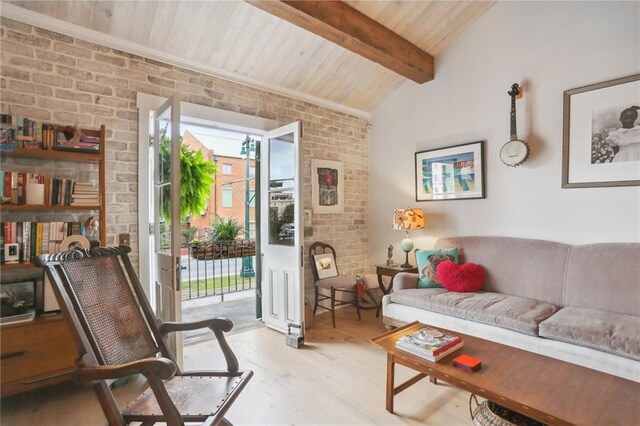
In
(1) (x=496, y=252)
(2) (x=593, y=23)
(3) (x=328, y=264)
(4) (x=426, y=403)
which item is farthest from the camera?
(3) (x=328, y=264)

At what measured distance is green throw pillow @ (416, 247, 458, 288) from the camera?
136 inches

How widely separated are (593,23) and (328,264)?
3605 mm

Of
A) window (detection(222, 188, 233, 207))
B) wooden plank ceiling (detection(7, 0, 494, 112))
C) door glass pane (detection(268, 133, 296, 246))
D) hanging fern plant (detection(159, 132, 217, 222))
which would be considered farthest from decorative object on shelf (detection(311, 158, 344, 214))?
window (detection(222, 188, 233, 207))

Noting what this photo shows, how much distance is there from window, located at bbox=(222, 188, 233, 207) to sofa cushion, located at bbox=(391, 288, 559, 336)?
30.0 feet

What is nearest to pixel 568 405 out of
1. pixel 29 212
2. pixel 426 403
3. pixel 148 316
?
pixel 426 403

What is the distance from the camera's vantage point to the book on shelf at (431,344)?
1.91 m

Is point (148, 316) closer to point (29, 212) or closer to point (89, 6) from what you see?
point (29, 212)

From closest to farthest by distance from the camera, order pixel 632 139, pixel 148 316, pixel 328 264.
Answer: pixel 148 316, pixel 632 139, pixel 328 264

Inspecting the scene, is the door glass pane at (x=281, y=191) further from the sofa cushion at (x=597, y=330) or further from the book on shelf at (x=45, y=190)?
the sofa cushion at (x=597, y=330)

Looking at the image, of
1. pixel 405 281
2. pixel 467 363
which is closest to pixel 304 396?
pixel 467 363

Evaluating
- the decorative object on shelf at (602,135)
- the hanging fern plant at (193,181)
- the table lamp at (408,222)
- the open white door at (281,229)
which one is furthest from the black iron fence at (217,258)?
the decorative object on shelf at (602,135)

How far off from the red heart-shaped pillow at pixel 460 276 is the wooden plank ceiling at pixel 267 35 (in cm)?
257

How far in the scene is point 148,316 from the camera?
183cm

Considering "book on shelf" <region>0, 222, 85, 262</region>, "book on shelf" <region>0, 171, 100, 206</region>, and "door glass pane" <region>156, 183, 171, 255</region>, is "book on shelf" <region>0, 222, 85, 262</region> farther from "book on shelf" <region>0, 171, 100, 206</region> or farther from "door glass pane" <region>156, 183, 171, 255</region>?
"door glass pane" <region>156, 183, 171, 255</region>
